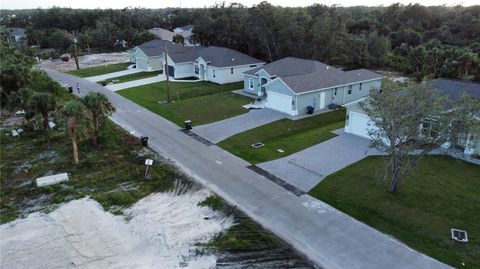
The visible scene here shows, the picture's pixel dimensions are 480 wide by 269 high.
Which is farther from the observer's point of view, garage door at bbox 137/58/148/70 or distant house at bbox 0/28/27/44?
distant house at bbox 0/28/27/44

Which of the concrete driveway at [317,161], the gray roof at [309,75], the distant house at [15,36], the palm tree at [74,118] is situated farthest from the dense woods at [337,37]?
the palm tree at [74,118]

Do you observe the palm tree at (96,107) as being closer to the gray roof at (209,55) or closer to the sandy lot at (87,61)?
the gray roof at (209,55)

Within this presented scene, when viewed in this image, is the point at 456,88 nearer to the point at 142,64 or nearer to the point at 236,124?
the point at 236,124

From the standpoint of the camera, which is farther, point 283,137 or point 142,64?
point 142,64

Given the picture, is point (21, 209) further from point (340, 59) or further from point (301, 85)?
point (340, 59)

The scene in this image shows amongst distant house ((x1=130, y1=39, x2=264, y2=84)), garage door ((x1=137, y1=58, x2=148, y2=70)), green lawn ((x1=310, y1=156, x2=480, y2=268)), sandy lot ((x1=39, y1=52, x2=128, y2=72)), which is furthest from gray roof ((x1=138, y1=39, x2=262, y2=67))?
green lawn ((x1=310, y1=156, x2=480, y2=268))

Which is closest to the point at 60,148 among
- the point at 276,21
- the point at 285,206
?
the point at 285,206

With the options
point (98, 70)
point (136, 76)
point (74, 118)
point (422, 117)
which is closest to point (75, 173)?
point (74, 118)

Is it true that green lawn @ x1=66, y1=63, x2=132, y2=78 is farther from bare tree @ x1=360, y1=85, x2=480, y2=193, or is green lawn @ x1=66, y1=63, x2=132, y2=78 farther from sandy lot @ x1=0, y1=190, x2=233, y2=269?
bare tree @ x1=360, y1=85, x2=480, y2=193
